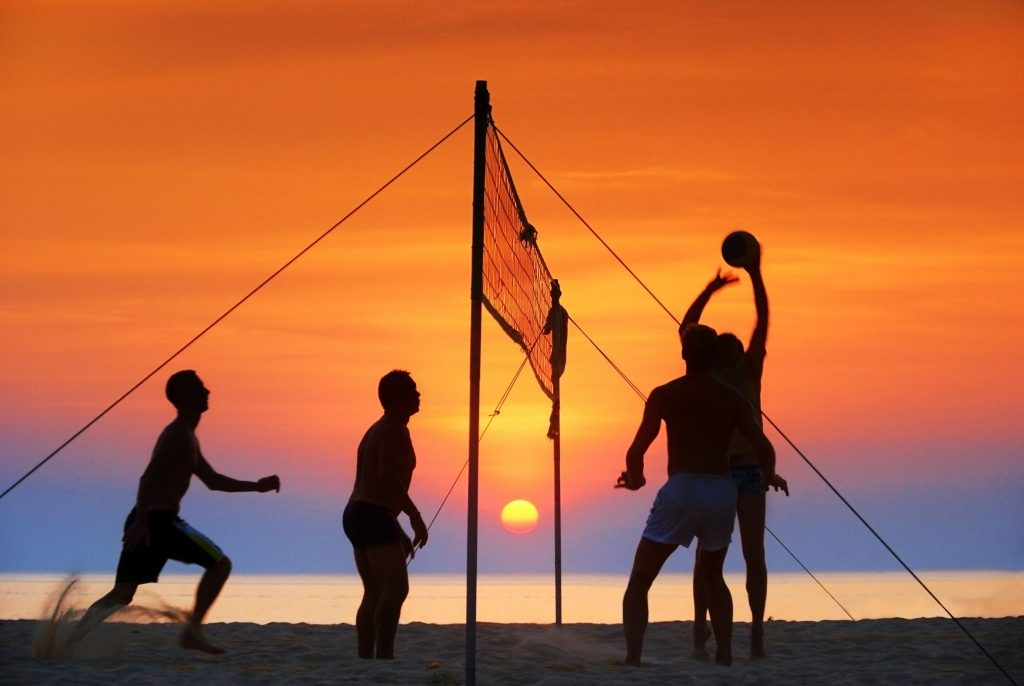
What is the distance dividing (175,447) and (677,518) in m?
2.43

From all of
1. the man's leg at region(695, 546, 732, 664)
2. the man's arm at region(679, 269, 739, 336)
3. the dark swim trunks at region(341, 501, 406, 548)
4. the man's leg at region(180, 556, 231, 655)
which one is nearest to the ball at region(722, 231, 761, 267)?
the man's arm at region(679, 269, 739, 336)

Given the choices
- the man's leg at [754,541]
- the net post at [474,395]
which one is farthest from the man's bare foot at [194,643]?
the man's leg at [754,541]

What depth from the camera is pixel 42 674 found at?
6.09 metres

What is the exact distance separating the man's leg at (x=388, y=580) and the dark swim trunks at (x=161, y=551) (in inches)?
30.5

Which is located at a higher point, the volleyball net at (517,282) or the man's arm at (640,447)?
the volleyball net at (517,282)

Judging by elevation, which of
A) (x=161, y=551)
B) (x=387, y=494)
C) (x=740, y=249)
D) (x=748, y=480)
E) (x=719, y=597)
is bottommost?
(x=719, y=597)

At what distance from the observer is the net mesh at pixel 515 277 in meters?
7.21

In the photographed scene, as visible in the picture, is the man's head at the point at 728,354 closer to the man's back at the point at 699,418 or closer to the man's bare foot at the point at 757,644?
the man's back at the point at 699,418

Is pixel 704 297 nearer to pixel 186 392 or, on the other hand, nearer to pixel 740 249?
pixel 740 249

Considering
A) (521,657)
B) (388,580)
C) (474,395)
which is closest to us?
(474,395)

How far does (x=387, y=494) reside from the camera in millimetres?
6605

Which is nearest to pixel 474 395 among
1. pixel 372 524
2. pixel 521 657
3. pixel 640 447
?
pixel 640 447

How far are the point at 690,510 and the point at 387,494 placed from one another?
1440 mm

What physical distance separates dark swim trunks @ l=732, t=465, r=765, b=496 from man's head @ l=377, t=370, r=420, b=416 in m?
1.58
